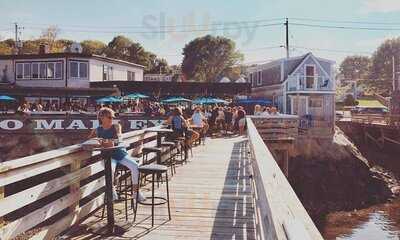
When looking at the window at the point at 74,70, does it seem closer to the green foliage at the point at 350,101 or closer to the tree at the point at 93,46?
the tree at the point at 93,46

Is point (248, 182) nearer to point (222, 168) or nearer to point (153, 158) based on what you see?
point (222, 168)

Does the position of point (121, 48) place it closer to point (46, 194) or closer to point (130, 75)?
point (130, 75)

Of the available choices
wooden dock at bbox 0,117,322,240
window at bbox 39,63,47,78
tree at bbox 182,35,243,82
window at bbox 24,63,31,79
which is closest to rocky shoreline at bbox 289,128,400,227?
wooden dock at bbox 0,117,322,240

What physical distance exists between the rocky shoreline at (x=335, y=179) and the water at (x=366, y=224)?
882mm

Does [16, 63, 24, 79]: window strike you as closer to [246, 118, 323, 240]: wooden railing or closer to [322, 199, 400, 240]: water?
[322, 199, 400, 240]: water

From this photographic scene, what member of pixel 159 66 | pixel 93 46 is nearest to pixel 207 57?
pixel 159 66

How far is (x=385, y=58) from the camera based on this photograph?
317 feet

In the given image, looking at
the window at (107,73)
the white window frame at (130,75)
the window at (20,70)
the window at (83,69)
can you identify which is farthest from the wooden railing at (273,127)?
the window at (20,70)

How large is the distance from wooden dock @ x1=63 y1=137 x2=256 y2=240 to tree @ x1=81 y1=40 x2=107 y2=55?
244ft

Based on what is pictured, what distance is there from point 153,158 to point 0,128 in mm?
16552

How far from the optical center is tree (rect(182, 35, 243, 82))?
84.8m

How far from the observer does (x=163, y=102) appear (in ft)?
117

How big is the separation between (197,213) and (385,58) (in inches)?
3906

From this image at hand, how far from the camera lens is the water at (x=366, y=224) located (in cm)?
1962
